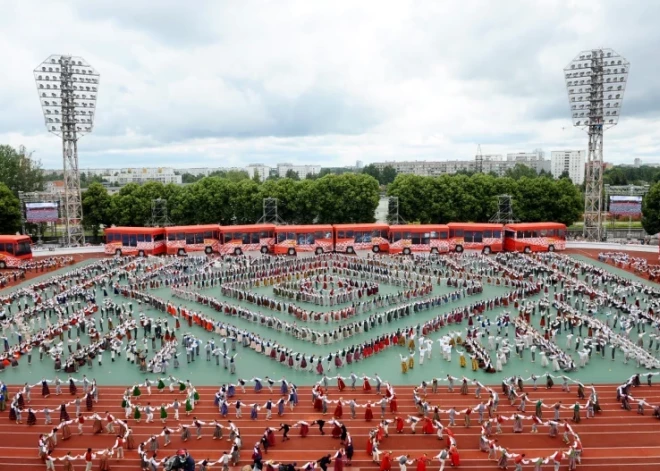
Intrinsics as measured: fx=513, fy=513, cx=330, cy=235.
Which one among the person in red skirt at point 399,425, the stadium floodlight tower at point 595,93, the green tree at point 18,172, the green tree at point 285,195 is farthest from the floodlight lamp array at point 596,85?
the green tree at point 18,172

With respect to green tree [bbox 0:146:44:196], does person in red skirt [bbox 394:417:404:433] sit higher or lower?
lower

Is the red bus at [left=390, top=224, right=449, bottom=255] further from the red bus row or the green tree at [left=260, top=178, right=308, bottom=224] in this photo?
the green tree at [left=260, top=178, right=308, bottom=224]

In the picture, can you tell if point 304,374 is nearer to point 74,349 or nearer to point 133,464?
point 133,464

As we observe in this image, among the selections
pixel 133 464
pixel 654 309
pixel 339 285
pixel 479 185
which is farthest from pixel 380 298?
pixel 479 185

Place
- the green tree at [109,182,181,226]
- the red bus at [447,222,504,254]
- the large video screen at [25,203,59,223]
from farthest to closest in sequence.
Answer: the green tree at [109,182,181,226] < the large video screen at [25,203,59,223] < the red bus at [447,222,504,254]

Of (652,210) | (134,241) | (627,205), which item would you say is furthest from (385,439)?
(652,210)

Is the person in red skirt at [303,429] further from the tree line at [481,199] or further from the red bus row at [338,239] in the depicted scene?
the tree line at [481,199]

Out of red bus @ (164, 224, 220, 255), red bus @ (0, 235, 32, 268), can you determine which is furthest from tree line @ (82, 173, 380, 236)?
red bus @ (0, 235, 32, 268)

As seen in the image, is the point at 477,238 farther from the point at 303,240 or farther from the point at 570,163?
the point at 570,163
